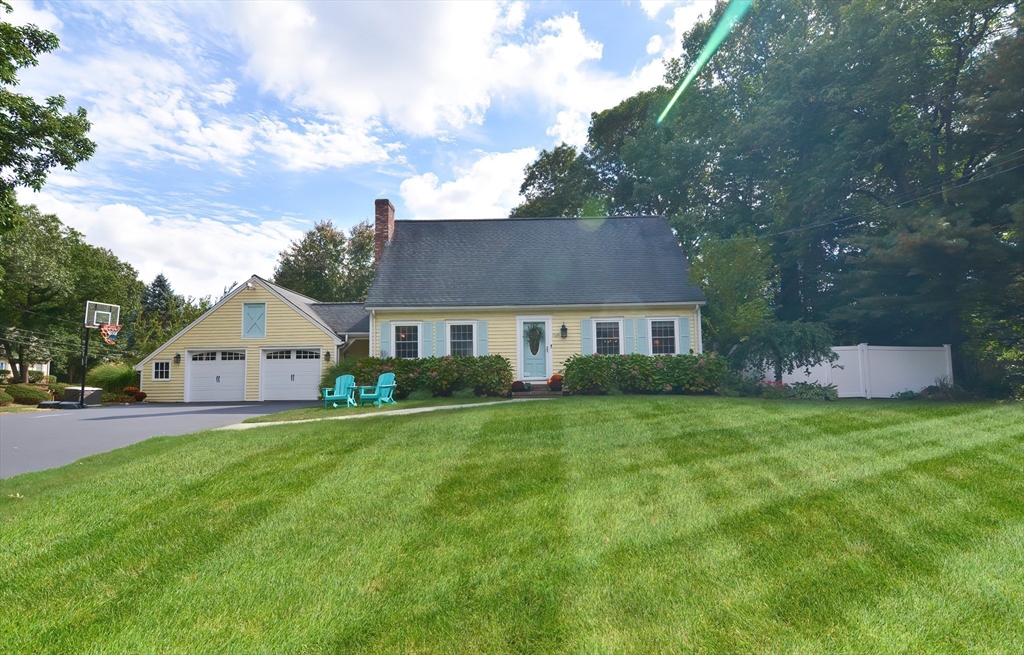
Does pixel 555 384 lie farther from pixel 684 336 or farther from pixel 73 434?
pixel 73 434

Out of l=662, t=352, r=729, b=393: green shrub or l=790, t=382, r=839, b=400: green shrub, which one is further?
l=662, t=352, r=729, b=393: green shrub

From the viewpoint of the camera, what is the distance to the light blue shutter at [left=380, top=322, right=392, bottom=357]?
60.7 feet

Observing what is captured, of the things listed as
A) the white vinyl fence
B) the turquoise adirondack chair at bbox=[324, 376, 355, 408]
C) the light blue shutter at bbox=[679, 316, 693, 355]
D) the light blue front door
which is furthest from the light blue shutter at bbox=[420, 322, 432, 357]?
the white vinyl fence

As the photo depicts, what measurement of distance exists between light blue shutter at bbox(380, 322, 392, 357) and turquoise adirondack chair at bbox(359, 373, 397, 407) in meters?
3.20

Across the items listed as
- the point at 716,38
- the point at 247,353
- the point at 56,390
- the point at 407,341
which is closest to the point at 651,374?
the point at 407,341

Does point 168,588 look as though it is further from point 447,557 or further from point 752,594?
point 752,594

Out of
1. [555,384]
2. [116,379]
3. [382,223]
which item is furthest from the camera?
[116,379]

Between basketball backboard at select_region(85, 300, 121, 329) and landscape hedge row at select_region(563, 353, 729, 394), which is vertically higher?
basketball backboard at select_region(85, 300, 121, 329)

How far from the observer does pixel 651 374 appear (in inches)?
609

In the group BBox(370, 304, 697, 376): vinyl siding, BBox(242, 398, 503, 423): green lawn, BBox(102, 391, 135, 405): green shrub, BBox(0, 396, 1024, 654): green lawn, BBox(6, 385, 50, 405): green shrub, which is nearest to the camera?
BBox(0, 396, 1024, 654): green lawn

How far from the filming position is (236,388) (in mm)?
21031

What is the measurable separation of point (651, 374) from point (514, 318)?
17.8ft

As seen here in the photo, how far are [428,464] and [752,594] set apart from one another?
373 centimetres

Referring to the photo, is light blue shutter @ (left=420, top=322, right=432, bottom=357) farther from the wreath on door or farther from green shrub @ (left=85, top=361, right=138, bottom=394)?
green shrub @ (left=85, top=361, right=138, bottom=394)
